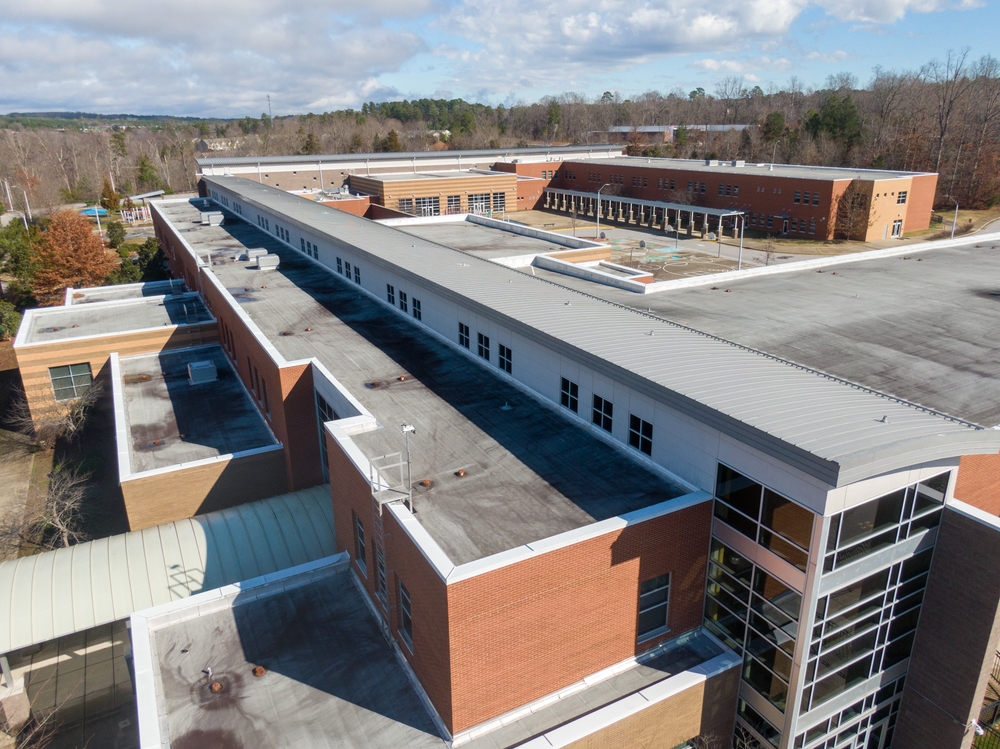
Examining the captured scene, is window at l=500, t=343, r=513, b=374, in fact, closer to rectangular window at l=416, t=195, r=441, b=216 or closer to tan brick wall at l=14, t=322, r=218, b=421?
tan brick wall at l=14, t=322, r=218, b=421

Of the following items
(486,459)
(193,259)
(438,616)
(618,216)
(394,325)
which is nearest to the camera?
(438,616)

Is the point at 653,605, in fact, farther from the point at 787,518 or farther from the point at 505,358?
the point at 505,358

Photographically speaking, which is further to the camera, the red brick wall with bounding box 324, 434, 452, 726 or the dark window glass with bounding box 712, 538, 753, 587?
the dark window glass with bounding box 712, 538, 753, 587

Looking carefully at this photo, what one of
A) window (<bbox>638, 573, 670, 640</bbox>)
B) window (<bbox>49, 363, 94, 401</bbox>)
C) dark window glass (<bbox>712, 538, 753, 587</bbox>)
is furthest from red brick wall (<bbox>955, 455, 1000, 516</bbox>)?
window (<bbox>49, 363, 94, 401</bbox>)

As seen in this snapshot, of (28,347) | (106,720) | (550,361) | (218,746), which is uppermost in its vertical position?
(550,361)

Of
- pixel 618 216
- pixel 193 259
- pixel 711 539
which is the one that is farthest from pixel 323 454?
pixel 618 216

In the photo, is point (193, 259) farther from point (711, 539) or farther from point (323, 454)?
point (711, 539)
